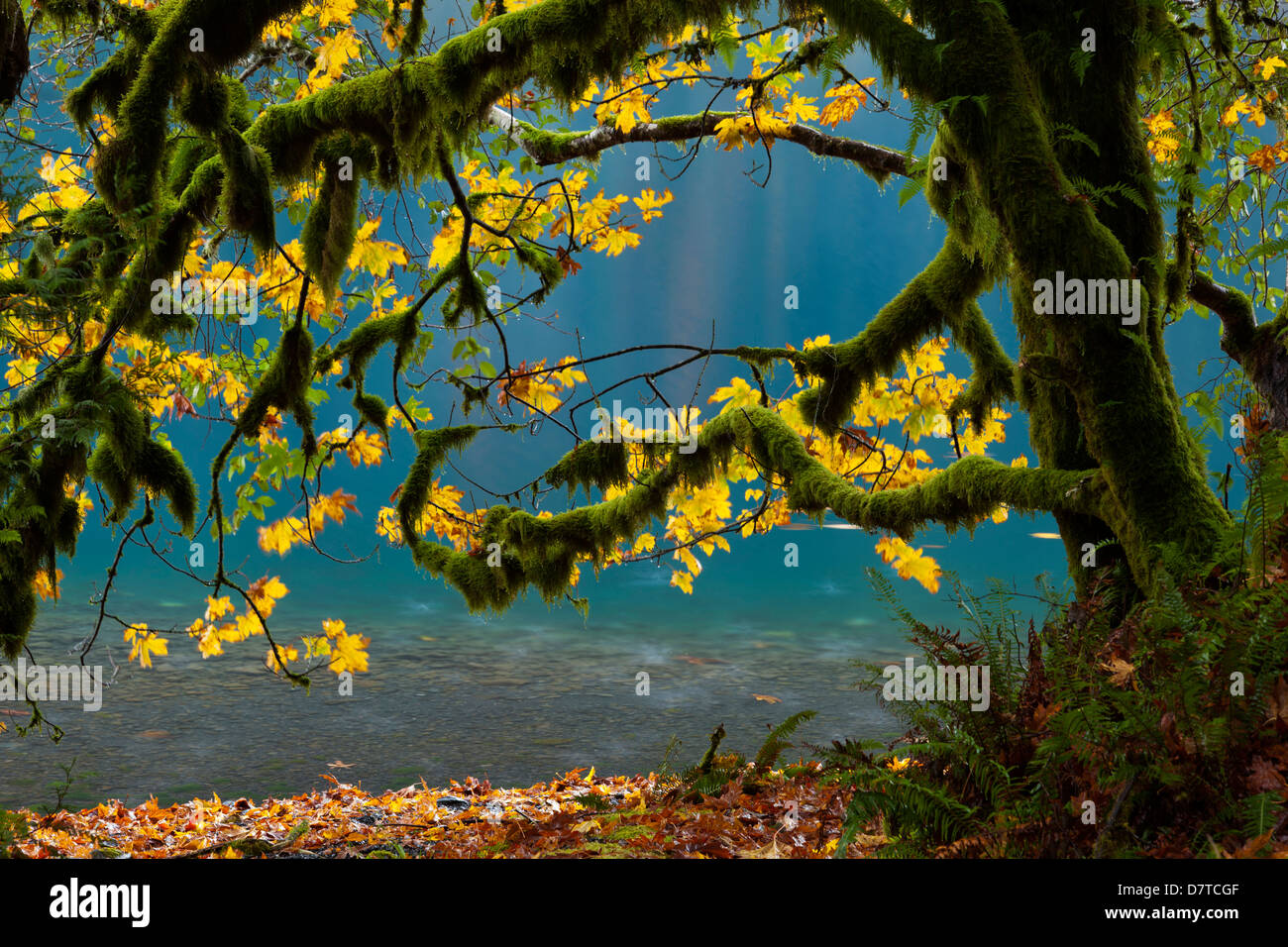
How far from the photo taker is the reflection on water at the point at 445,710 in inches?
391

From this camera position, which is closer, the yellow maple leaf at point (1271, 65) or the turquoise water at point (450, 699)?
the yellow maple leaf at point (1271, 65)

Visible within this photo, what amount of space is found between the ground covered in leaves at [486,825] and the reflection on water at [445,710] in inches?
79.1

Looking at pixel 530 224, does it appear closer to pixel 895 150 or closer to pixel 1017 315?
pixel 895 150

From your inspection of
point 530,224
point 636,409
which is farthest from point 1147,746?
point 530,224

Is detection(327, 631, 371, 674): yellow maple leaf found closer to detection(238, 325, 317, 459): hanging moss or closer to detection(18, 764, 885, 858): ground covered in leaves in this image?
detection(18, 764, 885, 858): ground covered in leaves

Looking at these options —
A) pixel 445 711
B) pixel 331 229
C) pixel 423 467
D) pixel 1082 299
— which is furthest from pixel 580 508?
pixel 445 711

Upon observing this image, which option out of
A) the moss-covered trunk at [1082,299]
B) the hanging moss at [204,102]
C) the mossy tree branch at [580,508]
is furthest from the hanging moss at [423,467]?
the moss-covered trunk at [1082,299]

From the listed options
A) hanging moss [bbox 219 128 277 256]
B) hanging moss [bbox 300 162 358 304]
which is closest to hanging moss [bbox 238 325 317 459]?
hanging moss [bbox 300 162 358 304]

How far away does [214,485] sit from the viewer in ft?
16.0

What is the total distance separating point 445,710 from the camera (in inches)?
483

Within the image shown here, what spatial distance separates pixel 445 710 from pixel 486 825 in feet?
23.1

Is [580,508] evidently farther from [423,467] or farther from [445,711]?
[445,711]

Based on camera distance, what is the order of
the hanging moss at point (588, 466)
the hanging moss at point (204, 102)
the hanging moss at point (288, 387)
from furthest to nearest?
the hanging moss at point (588, 466), the hanging moss at point (288, 387), the hanging moss at point (204, 102)

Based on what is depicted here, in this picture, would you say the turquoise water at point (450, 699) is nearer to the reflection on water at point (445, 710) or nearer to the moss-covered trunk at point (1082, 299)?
the reflection on water at point (445, 710)
